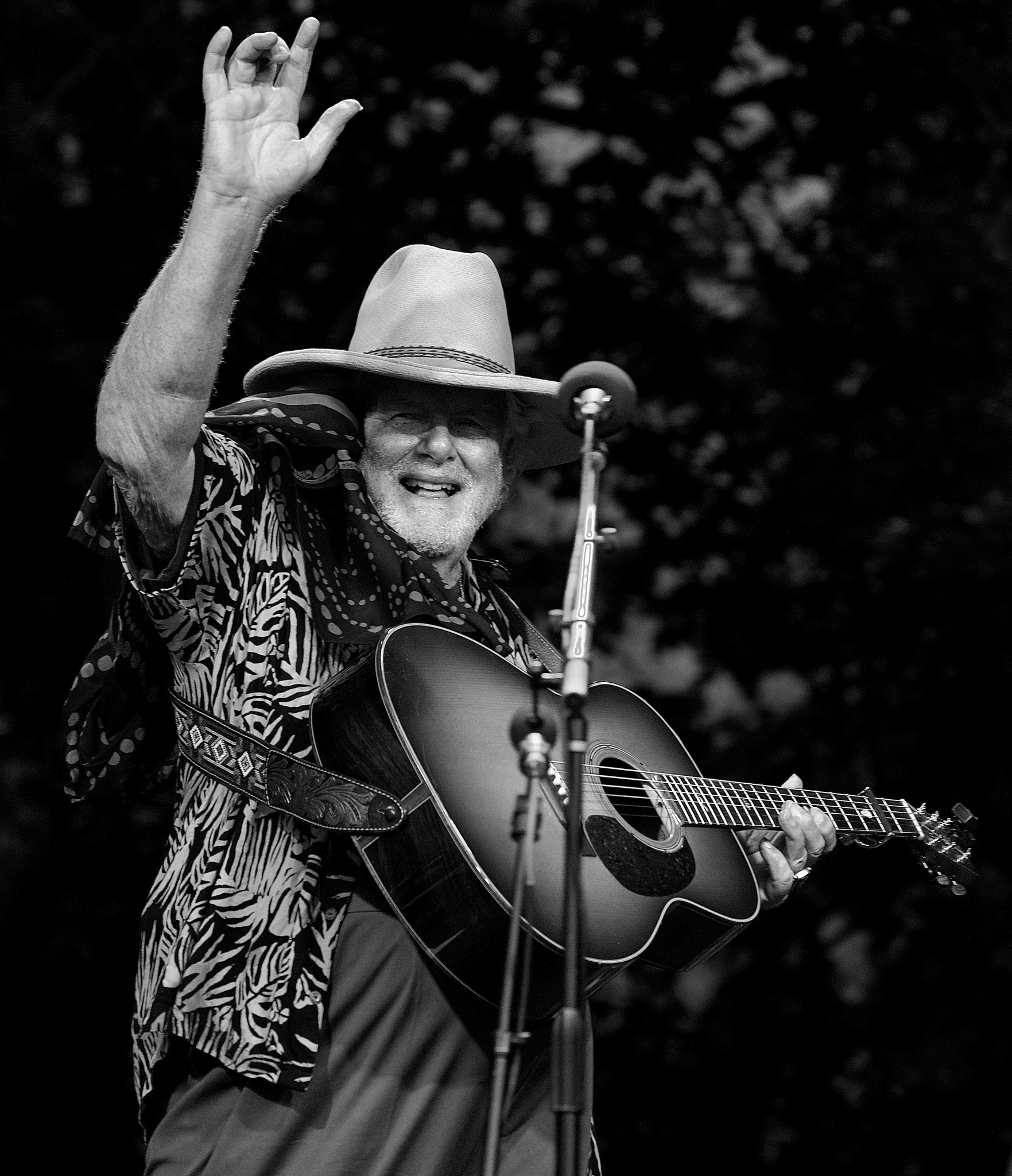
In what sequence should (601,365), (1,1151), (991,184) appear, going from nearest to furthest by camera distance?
(601,365), (1,1151), (991,184)

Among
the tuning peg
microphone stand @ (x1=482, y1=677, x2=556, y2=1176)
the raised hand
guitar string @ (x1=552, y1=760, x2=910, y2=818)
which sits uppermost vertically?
the raised hand

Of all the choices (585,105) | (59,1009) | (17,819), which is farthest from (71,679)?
(585,105)

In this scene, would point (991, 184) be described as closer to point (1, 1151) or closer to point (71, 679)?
point (71, 679)

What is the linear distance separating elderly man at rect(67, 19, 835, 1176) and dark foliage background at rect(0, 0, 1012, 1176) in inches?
83.6

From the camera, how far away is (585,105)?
5.11 meters

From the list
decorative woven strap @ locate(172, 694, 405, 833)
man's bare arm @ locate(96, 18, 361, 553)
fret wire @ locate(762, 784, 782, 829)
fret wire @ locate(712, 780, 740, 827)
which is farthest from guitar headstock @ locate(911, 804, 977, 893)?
man's bare arm @ locate(96, 18, 361, 553)

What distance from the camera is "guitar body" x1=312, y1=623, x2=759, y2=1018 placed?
7.19 feet

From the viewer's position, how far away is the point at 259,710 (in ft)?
7.76

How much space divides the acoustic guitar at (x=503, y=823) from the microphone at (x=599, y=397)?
46 cm

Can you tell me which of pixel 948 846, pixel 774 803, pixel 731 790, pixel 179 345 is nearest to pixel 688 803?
pixel 731 790

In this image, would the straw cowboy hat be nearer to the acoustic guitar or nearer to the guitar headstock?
the acoustic guitar

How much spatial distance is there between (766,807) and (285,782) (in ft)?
2.81

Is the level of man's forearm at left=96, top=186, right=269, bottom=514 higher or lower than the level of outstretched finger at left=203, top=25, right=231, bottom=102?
lower

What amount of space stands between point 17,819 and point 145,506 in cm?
247
